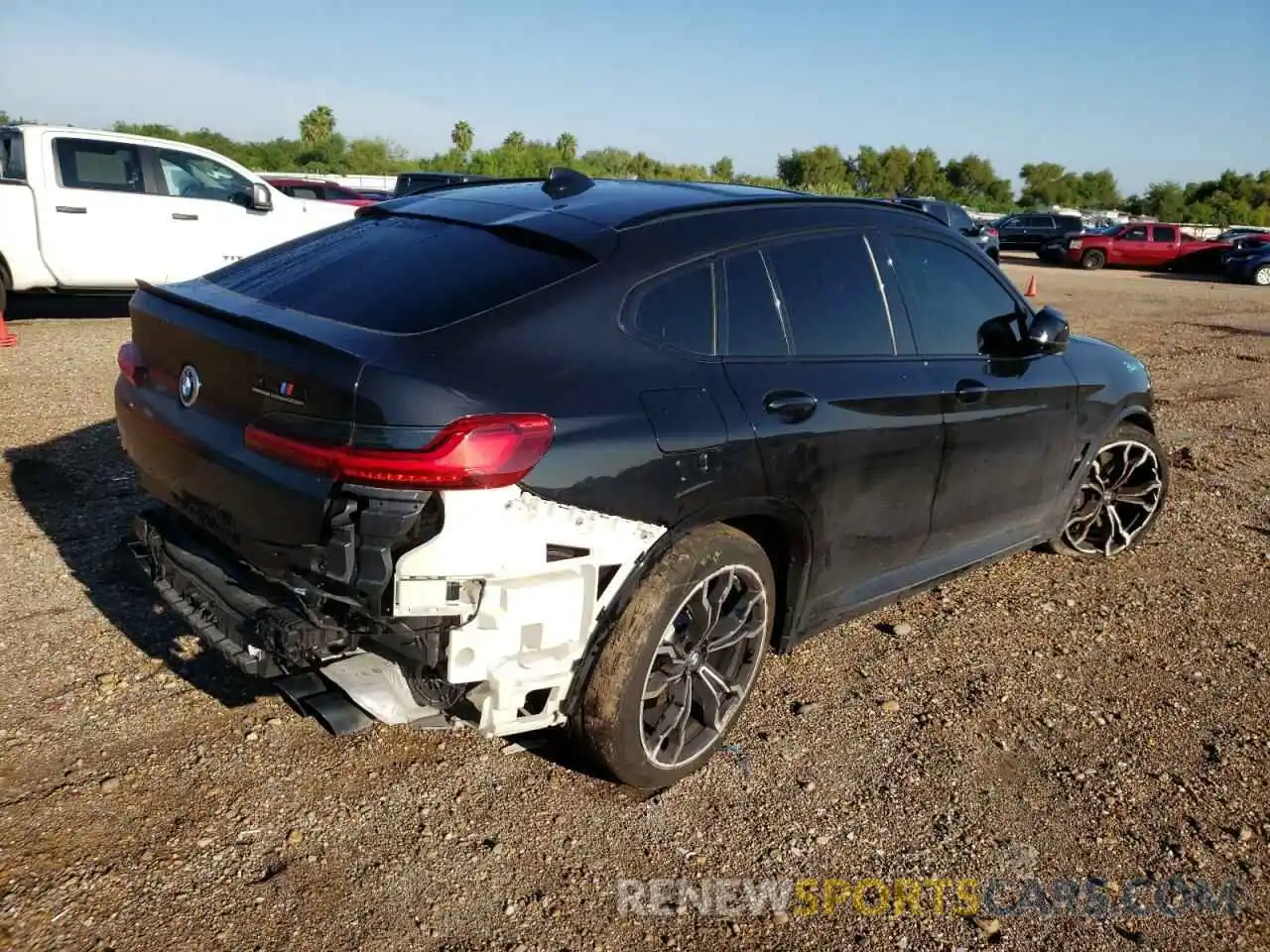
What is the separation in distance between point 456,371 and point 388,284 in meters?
0.58

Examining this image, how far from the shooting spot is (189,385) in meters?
2.89

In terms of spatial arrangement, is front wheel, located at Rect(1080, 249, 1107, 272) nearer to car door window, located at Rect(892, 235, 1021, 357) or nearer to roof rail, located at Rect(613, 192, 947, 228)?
car door window, located at Rect(892, 235, 1021, 357)

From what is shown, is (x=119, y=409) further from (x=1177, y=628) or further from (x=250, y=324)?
(x=1177, y=628)

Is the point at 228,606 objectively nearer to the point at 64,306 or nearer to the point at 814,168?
the point at 64,306

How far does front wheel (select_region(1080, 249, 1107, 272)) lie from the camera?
2973cm

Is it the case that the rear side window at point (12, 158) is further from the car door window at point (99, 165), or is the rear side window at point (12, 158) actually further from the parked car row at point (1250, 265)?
the parked car row at point (1250, 265)

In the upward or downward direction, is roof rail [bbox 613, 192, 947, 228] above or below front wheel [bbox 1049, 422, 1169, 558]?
above

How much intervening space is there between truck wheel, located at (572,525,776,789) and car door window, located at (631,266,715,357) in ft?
1.84

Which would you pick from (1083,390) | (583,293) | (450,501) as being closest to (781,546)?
(583,293)

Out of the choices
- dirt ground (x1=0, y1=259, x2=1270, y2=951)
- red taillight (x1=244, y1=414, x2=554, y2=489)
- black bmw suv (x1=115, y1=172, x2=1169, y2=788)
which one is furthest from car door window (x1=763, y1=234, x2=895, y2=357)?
dirt ground (x1=0, y1=259, x2=1270, y2=951)

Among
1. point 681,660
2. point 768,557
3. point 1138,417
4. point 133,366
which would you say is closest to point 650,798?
point 681,660

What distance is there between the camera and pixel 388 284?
2.85 metres

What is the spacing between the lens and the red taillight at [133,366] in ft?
10.4

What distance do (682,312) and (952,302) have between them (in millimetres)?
1526
